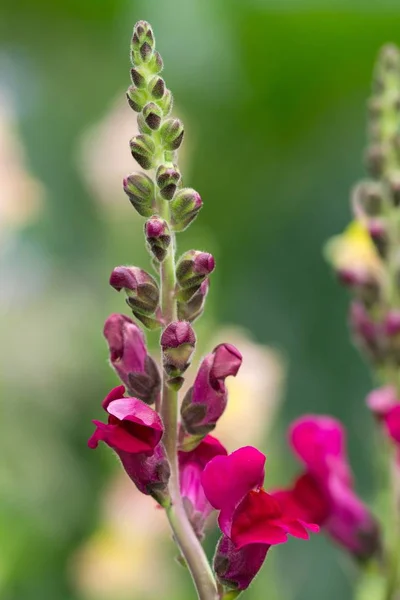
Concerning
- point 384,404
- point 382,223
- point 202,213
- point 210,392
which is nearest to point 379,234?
point 382,223

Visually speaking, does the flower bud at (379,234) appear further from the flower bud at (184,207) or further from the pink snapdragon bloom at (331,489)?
the flower bud at (184,207)

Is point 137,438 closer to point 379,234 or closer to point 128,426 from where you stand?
point 128,426

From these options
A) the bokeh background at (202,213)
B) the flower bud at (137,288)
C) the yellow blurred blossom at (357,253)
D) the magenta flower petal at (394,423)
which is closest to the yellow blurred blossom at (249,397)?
the bokeh background at (202,213)

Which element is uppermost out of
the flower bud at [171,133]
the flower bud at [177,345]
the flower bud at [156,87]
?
the flower bud at [156,87]

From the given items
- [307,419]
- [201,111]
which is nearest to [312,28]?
[201,111]

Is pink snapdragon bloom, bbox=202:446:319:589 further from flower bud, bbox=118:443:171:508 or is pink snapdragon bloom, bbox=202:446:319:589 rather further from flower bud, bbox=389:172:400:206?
flower bud, bbox=389:172:400:206

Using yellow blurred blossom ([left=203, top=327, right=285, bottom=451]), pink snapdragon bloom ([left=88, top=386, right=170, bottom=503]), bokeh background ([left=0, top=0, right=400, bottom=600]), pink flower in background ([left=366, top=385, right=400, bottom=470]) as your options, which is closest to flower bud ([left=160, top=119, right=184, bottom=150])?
pink snapdragon bloom ([left=88, top=386, right=170, bottom=503])
